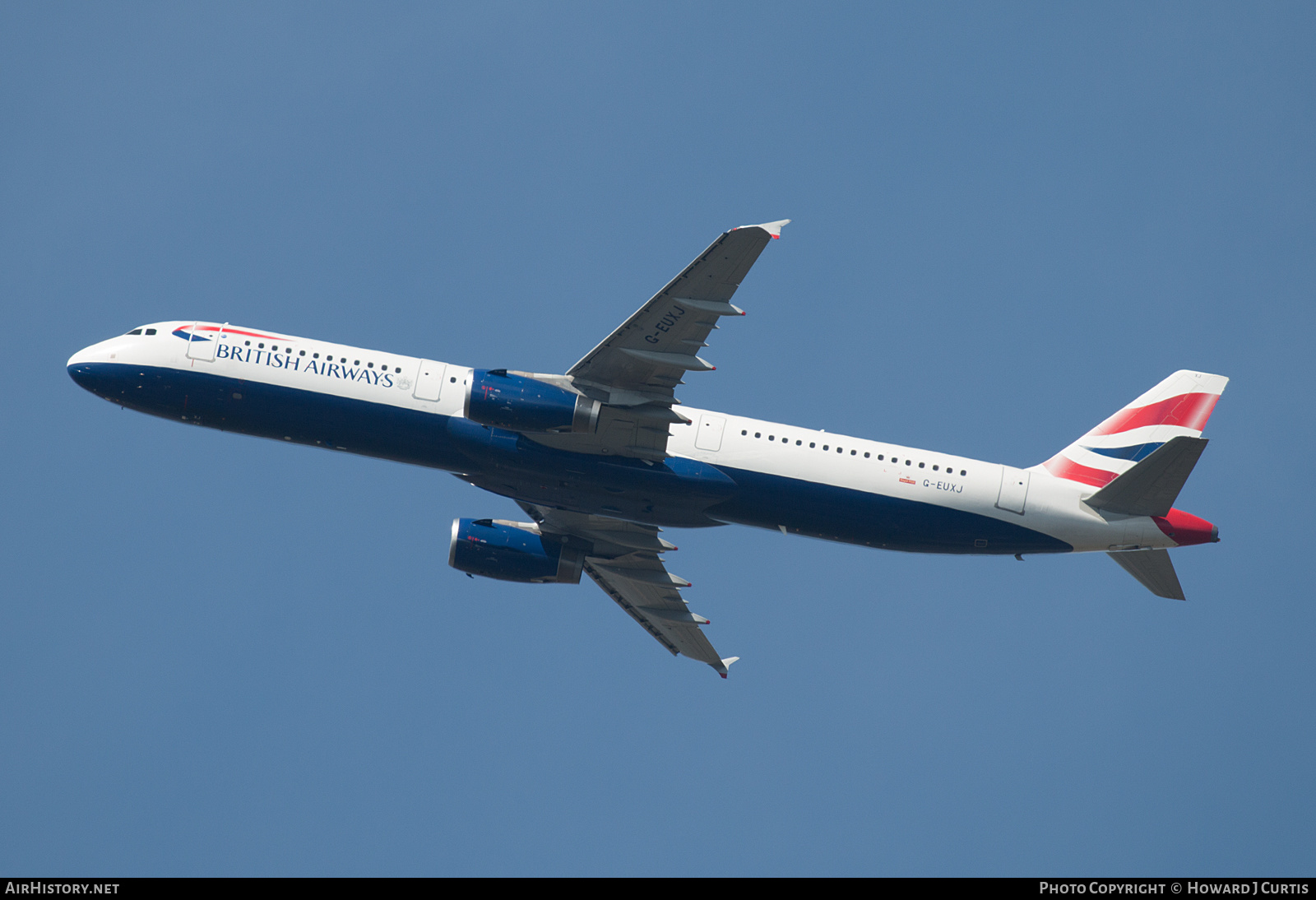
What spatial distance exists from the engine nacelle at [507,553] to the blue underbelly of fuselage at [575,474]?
5.59 metres

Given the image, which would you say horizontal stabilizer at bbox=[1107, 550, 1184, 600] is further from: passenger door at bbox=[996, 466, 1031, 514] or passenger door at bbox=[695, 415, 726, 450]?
passenger door at bbox=[695, 415, 726, 450]

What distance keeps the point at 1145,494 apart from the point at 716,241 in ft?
57.1

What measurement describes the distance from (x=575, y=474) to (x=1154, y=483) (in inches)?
764

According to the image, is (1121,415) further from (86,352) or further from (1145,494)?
(86,352)

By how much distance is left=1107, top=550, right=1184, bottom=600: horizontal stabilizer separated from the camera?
143 ft

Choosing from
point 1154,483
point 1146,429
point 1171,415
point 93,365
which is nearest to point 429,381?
point 93,365

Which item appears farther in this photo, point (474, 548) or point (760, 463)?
point (474, 548)

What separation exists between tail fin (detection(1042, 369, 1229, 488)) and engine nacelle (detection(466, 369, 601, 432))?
17.6 meters

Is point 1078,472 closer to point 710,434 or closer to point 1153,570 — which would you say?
point 1153,570

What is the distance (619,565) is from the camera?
2004 inches
